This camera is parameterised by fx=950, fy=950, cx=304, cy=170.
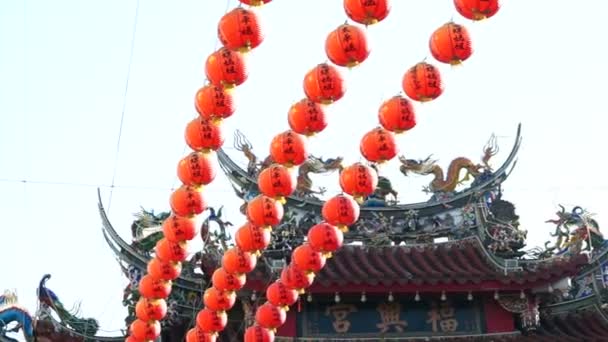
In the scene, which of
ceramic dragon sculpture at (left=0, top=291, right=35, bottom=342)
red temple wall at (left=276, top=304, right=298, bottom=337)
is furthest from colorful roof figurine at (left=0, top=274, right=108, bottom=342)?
red temple wall at (left=276, top=304, right=298, bottom=337)

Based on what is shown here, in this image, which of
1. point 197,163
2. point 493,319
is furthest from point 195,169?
point 493,319

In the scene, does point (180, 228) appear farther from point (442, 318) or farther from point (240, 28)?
point (442, 318)

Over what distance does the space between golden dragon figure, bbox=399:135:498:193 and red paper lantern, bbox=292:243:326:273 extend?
245 inches

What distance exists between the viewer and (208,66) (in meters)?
9.98

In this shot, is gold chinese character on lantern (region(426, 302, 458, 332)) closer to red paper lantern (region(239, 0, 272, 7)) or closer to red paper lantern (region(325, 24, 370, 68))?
red paper lantern (region(325, 24, 370, 68))

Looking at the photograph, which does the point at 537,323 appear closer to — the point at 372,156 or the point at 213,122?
the point at 372,156

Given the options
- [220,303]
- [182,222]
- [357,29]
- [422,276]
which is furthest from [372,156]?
[422,276]

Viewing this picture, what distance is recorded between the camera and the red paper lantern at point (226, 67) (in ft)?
32.3

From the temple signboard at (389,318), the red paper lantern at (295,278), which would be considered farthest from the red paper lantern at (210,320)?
the temple signboard at (389,318)

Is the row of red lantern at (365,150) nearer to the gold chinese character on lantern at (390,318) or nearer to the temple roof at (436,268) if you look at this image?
the temple roof at (436,268)

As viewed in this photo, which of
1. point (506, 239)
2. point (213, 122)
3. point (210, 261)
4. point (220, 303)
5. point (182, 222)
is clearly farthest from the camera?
point (506, 239)

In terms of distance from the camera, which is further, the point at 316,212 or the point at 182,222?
the point at 316,212

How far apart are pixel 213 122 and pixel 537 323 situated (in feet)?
26.2

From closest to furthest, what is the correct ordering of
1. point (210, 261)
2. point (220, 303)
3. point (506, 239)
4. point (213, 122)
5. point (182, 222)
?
point (213, 122)
point (182, 222)
point (220, 303)
point (210, 261)
point (506, 239)
